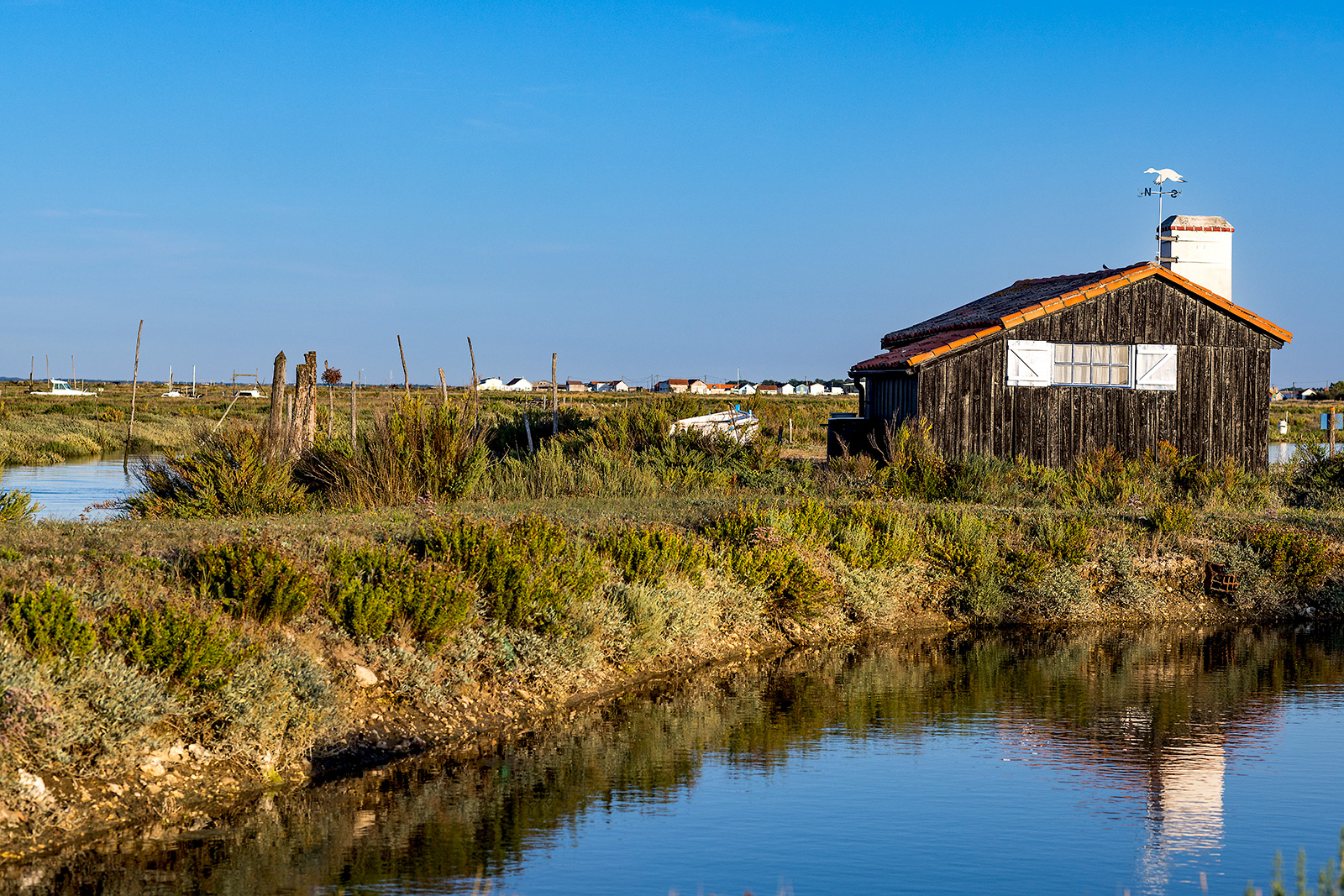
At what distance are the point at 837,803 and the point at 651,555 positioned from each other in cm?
425

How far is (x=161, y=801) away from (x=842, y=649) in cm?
759

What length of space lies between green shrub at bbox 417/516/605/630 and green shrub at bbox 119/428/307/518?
4455 millimetres

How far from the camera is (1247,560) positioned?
15414mm

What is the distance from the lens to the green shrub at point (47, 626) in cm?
727

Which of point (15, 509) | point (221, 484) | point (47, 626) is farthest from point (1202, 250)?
point (47, 626)

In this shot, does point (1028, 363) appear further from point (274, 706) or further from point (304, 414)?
point (274, 706)

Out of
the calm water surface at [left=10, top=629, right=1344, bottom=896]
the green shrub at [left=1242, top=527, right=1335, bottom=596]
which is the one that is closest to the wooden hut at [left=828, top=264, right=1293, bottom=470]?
the green shrub at [left=1242, top=527, right=1335, bottom=596]

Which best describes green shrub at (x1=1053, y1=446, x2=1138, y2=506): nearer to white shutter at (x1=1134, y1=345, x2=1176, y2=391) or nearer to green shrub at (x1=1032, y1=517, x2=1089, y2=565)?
white shutter at (x1=1134, y1=345, x2=1176, y2=391)

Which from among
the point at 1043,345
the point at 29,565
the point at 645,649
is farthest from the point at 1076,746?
the point at 1043,345

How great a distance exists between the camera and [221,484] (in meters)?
14.8

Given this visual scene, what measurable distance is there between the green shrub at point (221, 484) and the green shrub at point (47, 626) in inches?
271

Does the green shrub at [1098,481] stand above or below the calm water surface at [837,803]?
above

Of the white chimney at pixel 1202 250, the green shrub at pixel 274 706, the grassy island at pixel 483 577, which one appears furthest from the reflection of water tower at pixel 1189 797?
the white chimney at pixel 1202 250

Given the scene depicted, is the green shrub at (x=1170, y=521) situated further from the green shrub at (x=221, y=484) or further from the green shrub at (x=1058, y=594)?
the green shrub at (x=221, y=484)
